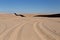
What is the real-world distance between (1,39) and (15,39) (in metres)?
0.71

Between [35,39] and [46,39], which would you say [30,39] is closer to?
[35,39]

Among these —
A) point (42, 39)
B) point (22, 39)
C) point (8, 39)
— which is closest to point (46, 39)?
point (42, 39)

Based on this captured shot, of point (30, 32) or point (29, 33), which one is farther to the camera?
point (30, 32)

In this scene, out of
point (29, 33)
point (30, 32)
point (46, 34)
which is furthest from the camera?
point (30, 32)

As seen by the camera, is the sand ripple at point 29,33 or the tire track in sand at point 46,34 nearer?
the tire track in sand at point 46,34

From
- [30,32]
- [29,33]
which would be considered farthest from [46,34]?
[30,32]

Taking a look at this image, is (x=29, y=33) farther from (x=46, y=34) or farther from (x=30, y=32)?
(x=46, y=34)

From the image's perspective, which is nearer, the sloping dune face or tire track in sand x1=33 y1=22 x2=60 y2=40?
tire track in sand x1=33 y1=22 x2=60 y2=40

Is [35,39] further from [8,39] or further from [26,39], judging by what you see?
[8,39]

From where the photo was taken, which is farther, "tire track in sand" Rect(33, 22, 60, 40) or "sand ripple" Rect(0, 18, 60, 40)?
"sand ripple" Rect(0, 18, 60, 40)

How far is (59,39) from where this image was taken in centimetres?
789

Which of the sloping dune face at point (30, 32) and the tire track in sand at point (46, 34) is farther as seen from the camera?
the sloping dune face at point (30, 32)

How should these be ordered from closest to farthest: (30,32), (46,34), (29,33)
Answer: (46,34)
(29,33)
(30,32)

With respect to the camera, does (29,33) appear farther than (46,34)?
Yes
